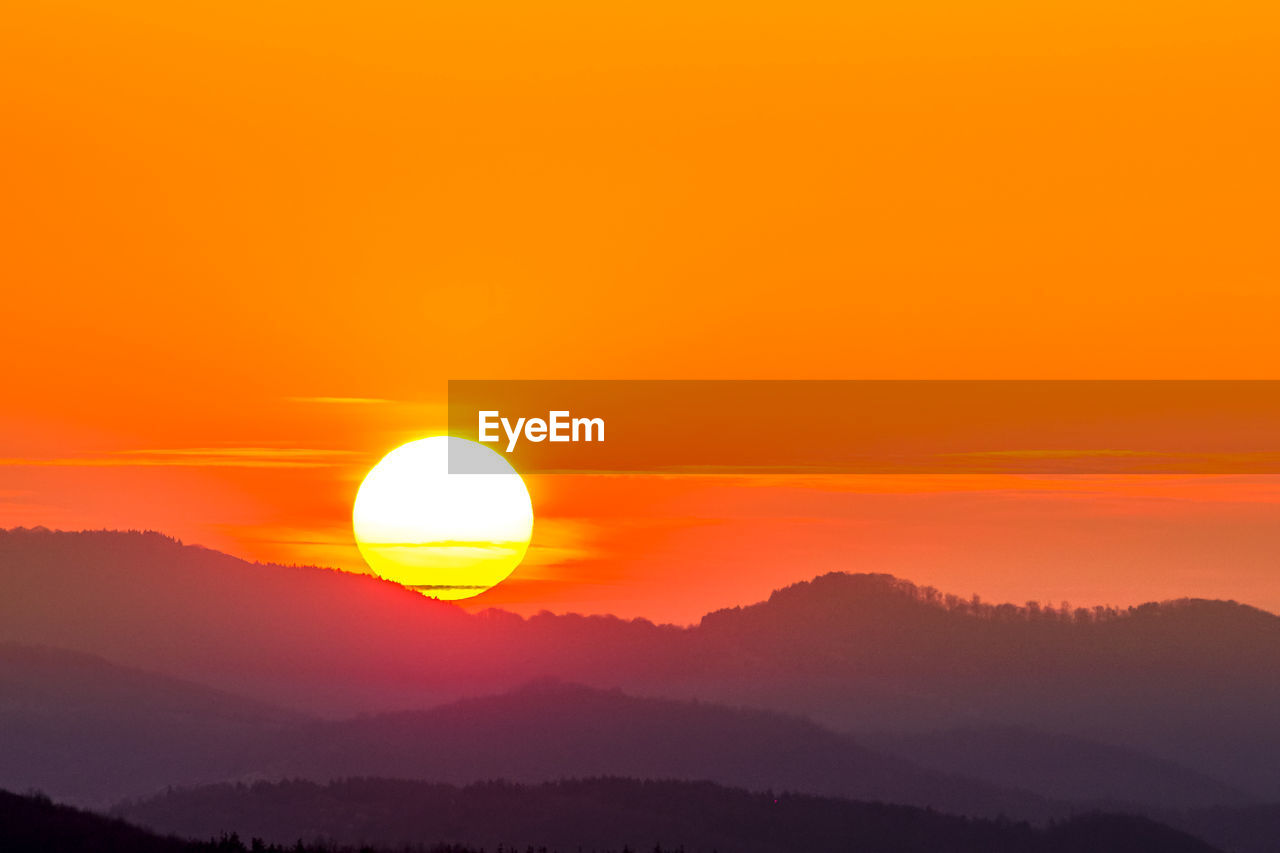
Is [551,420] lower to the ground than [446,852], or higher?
higher

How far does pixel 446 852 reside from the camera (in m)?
179

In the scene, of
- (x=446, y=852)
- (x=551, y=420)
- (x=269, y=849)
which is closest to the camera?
(x=551, y=420)

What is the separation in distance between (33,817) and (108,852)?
6.01 m

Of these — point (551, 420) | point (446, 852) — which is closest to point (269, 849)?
point (551, 420)

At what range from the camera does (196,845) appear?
82625 mm

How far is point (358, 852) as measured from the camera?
114 metres

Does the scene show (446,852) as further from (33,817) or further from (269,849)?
(33,817)

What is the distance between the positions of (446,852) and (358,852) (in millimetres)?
67988

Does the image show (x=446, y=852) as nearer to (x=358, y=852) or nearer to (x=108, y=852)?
(x=358, y=852)

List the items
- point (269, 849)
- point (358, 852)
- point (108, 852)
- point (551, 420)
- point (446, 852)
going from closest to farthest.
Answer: point (551, 420) < point (108, 852) < point (269, 849) < point (358, 852) < point (446, 852)

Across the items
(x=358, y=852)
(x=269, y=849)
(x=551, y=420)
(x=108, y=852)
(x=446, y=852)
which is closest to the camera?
(x=551, y=420)

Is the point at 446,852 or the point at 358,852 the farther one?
the point at 446,852

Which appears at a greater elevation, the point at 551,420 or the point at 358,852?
the point at 551,420

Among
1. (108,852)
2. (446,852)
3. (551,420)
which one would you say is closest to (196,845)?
(108,852)
